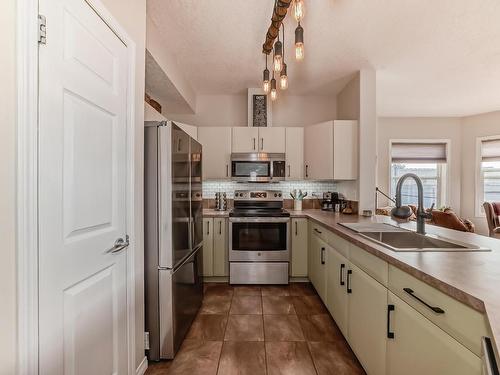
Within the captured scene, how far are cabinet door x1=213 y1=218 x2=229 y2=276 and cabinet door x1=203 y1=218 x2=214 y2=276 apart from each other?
4 centimetres

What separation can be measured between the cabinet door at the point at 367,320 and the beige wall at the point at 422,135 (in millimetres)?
3877

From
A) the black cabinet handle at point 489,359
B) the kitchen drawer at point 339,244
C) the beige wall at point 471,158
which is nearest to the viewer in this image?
the black cabinet handle at point 489,359

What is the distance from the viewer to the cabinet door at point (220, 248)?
3.23 meters

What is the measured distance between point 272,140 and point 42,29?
2891mm

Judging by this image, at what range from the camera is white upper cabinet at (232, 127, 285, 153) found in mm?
3582

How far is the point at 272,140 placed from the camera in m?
3.61

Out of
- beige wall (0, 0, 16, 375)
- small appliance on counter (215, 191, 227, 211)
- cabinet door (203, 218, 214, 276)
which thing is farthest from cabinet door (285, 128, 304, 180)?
beige wall (0, 0, 16, 375)

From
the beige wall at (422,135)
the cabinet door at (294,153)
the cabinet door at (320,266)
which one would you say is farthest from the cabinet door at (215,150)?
the beige wall at (422,135)

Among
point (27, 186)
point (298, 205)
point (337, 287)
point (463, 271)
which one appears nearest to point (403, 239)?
point (337, 287)

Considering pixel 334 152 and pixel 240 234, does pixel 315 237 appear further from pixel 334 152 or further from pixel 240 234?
pixel 334 152

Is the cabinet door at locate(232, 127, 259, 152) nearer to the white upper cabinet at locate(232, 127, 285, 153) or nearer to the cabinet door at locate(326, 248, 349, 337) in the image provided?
the white upper cabinet at locate(232, 127, 285, 153)

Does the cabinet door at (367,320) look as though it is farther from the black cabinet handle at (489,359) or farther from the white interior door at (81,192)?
the white interior door at (81,192)

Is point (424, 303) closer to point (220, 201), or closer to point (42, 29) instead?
point (42, 29)

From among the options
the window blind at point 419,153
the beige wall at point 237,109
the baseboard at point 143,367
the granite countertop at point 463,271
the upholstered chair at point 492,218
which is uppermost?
the beige wall at point 237,109
